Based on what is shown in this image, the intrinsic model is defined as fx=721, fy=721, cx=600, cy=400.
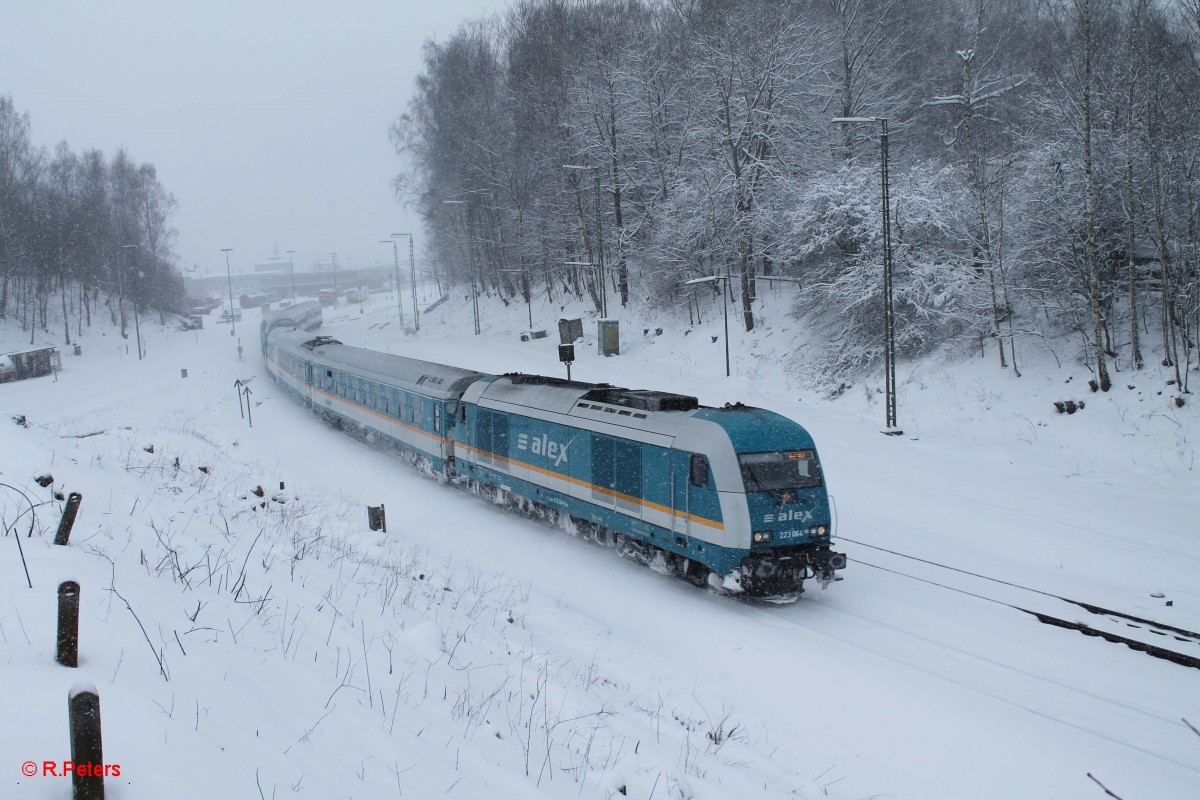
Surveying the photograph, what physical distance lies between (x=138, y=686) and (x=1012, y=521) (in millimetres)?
14634

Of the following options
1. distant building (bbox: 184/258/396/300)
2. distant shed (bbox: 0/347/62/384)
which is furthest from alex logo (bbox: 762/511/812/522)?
distant building (bbox: 184/258/396/300)

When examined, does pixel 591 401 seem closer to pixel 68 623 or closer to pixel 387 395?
pixel 387 395

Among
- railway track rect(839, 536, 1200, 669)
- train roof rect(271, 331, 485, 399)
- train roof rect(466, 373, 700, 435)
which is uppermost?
train roof rect(271, 331, 485, 399)

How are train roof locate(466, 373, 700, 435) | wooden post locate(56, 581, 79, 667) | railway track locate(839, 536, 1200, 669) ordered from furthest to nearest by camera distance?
train roof locate(466, 373, 700, 435), railway track locate(839, 536, 1200, 669), wooden post locate(56, 581, 79, 667)

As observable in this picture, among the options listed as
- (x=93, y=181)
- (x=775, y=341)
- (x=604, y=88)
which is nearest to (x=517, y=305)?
(x=604, y=88)

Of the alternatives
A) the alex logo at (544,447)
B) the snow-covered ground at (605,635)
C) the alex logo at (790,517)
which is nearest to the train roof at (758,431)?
the alex logo at (790,517)

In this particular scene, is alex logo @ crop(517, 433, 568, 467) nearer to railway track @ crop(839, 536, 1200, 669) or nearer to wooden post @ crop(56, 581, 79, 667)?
railway track @ crop(839, 536, 1200, 669)

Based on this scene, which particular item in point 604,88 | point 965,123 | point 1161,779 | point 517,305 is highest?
point 604,88

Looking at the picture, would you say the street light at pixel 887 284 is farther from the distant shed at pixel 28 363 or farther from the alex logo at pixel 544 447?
the distant shed at pixel 28 363

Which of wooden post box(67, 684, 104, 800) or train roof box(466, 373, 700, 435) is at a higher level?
train roof box(466, 373, 700, 435)

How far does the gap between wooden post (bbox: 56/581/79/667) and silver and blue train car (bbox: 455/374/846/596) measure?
8.07 m

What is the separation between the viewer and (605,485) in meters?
13.1

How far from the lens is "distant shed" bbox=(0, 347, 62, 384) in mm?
41531

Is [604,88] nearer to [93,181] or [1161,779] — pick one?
[1161,779]
